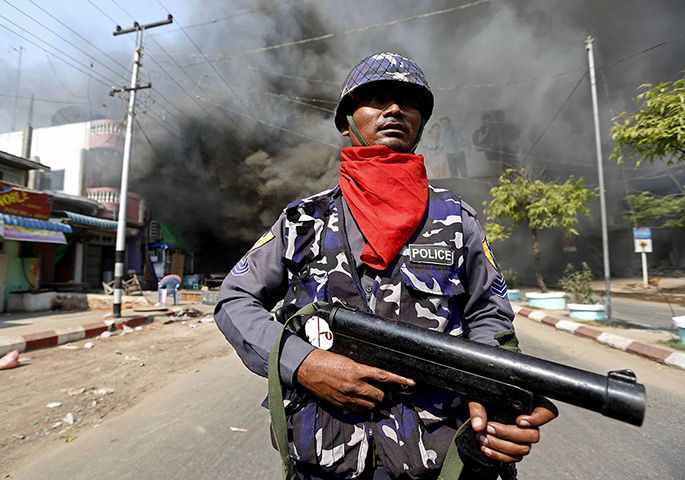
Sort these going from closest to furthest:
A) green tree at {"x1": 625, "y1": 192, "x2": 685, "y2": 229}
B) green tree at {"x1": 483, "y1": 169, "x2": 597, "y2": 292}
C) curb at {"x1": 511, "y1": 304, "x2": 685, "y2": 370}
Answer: curb at {"x1": 511, "y1": 304, "x2": 685, "y2": 370} → green tree at {"x1": 483, "y1": 169, "x2": 597, "y2": 292} → green tree at {"x1": 625, "y1": 192, "x2": 685, "y2": 229}

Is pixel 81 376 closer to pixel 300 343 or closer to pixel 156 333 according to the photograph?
pixel 156 333

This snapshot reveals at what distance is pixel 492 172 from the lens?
2675 cm

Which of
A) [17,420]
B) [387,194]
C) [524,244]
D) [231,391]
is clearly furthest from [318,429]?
[524,244]

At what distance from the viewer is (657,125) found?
13.7 ft

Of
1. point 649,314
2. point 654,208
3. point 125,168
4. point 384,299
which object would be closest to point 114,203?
point 125,168

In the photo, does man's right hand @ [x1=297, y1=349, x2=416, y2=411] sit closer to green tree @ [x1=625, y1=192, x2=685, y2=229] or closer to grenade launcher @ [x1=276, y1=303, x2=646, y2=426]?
grenade launcher @ [x1=276, y1=303, x2=646, y2=426]

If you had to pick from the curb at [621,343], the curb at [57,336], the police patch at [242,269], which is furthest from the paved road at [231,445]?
the curb at [57,336]

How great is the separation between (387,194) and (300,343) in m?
0.47

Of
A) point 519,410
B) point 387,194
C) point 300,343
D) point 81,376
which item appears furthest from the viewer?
point 81,376

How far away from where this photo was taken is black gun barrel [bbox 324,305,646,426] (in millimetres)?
663

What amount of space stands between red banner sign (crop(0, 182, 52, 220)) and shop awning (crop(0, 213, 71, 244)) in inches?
5.1

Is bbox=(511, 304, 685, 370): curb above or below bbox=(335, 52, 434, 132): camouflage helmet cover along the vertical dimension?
below

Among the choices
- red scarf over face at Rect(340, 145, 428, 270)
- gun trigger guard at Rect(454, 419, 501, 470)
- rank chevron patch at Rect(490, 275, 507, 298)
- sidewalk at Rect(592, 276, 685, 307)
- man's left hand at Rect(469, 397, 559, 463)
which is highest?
red scarf over face at Rect(340, 145, 428, 270)

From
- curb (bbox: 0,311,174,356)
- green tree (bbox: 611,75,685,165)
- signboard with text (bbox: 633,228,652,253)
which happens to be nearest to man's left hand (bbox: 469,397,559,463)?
green tree (bbox: 611,75,685,165)
